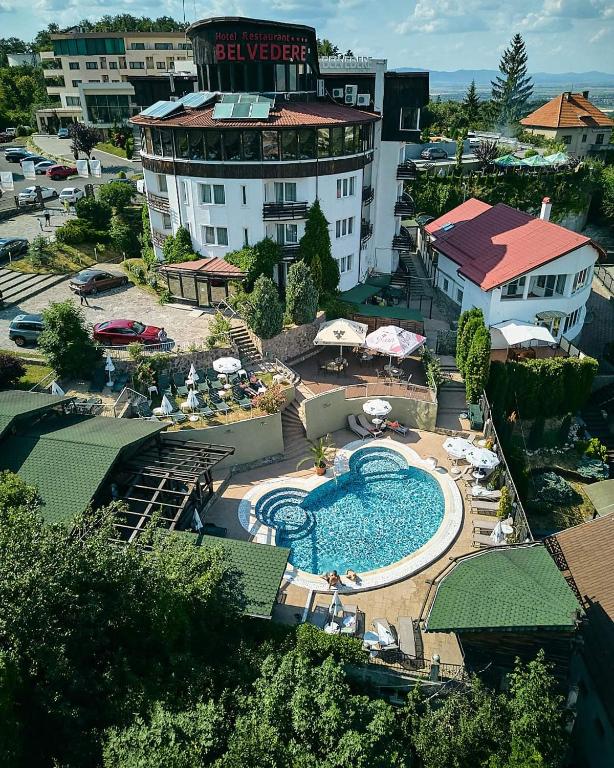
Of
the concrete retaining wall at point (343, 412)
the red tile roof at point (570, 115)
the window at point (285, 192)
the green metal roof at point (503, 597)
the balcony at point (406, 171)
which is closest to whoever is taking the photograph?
the green metal roof at point (503, 597)

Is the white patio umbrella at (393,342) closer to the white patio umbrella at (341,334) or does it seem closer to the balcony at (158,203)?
the white patio umbrella at (341,334)

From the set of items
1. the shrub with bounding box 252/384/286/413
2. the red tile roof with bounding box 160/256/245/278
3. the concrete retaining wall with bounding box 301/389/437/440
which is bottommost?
the concrete retaining wall with bounding box 301/389/437/440

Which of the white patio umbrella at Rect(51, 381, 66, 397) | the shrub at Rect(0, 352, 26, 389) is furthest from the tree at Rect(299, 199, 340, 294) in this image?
the shrub at Rect(0, 352, 26, 389)

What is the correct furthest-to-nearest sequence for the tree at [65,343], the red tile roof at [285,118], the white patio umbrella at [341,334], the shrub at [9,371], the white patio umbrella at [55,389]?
the red tile roof at [285,118] → the white patio umbrella at [341,334] → the tree at [65,343] → the shrub at [9,371] → the white patio umbrella at [55,389]

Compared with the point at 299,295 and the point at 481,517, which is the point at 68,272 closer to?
the point at 299,295

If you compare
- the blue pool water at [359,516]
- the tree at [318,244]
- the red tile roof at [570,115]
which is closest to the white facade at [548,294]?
the tree at [318,244]

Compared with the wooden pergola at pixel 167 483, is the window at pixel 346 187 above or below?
above

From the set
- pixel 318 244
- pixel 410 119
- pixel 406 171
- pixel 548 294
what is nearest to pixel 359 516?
pixel 318 244

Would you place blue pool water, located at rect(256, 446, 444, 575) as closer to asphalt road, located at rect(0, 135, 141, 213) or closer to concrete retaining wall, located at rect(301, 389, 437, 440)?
concrete retaining wall, located at rect(301, 389, 437, 440)
